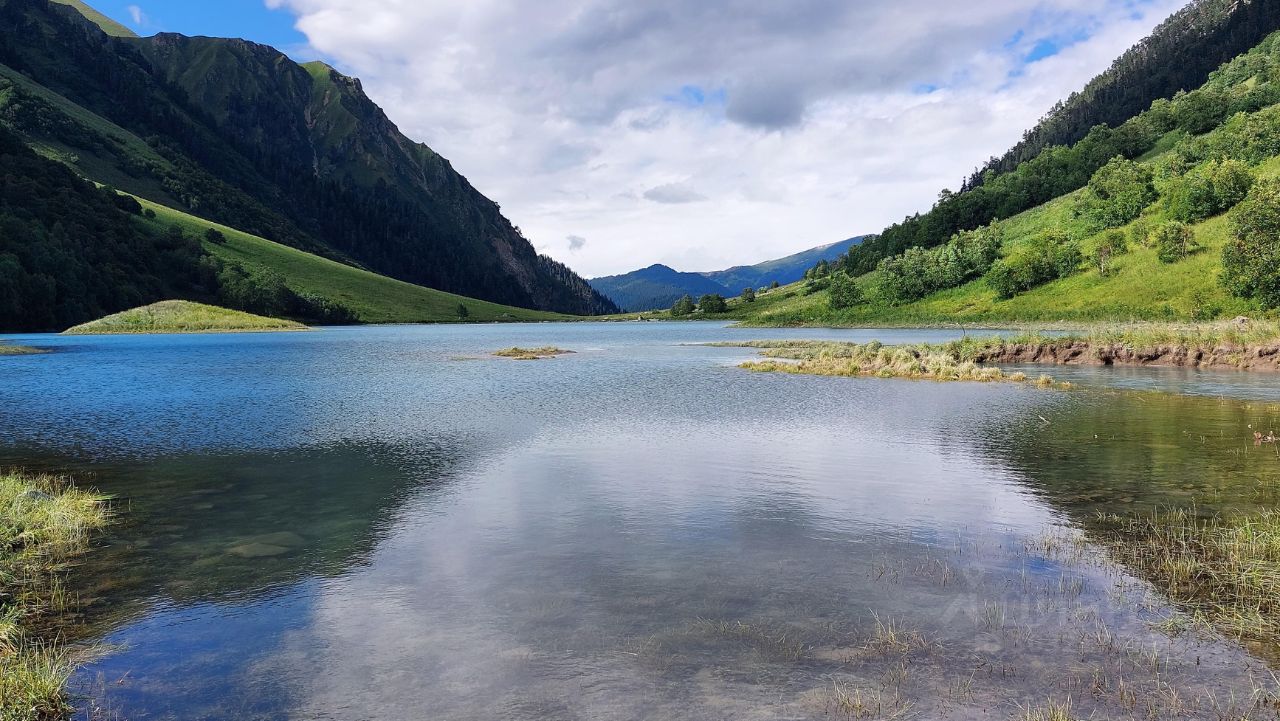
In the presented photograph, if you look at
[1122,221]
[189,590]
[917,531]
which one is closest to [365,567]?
[189,590]

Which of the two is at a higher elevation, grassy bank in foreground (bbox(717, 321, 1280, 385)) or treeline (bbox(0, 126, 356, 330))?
treeline (bbox(0, 126, 356, 330))

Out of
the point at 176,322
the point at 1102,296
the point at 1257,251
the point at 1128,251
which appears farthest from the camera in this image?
the point at 176,322

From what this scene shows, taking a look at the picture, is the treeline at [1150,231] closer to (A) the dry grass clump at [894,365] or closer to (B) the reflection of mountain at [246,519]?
(A) the dry grass clump at [894,365]

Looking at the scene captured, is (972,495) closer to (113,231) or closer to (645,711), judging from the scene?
(645,711)

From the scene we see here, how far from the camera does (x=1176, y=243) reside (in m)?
116

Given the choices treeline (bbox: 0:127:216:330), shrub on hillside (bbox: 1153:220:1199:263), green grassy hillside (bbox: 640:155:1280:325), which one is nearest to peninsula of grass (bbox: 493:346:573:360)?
green grassy hillside (bbox: 640:155:1280:325)

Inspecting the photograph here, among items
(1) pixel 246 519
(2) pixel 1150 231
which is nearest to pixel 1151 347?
(1) pixel 246 519

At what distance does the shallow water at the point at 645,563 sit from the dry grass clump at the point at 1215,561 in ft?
2.14

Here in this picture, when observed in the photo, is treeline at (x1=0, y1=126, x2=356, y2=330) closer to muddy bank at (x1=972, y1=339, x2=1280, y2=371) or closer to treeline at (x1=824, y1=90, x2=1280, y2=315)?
muddy bank at (x1=972, y1=339, x2=1280, y2=371)

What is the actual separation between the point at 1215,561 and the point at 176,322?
188 meters

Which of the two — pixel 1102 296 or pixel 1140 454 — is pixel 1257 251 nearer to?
pixel 1102 296

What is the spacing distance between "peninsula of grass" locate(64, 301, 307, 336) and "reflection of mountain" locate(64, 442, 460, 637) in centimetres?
15367

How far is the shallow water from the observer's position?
10.0m

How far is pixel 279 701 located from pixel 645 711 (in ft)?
17.1
